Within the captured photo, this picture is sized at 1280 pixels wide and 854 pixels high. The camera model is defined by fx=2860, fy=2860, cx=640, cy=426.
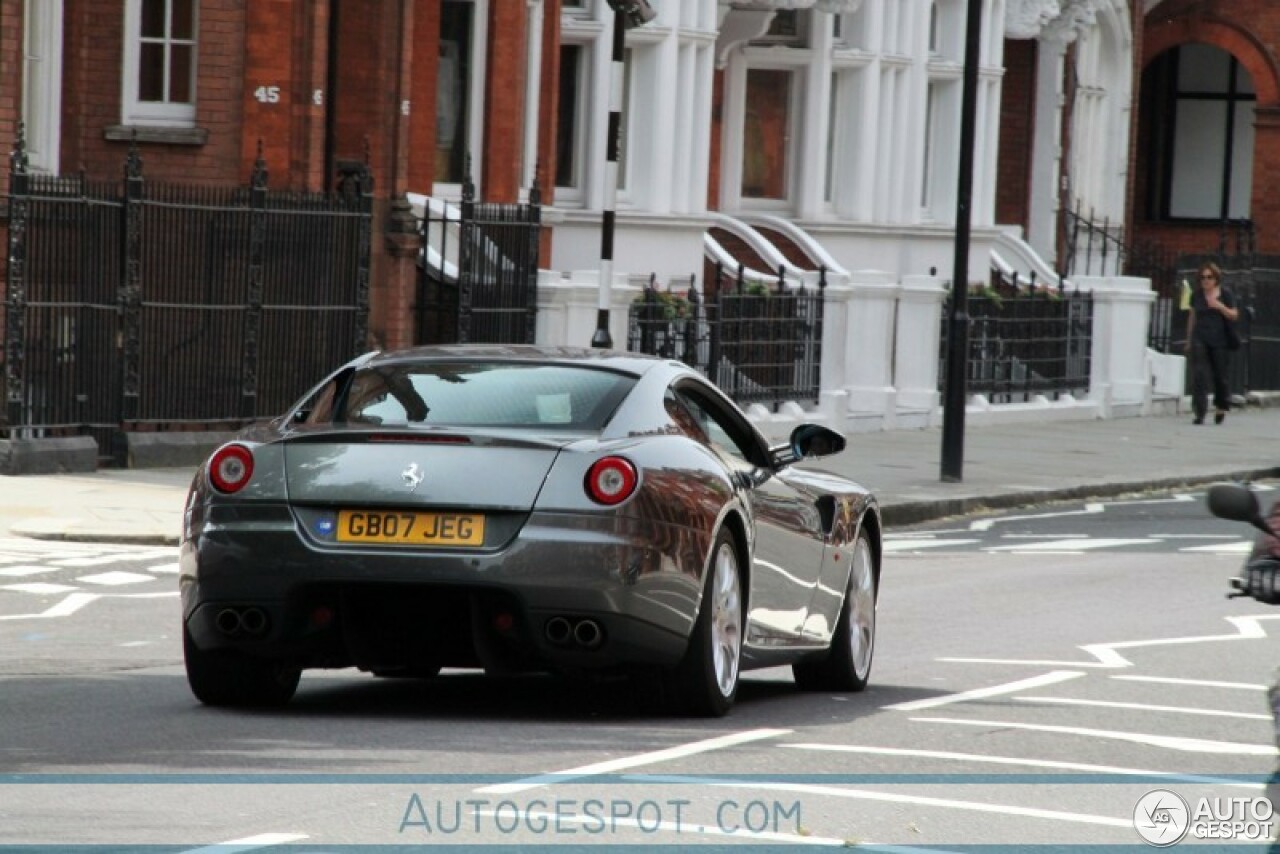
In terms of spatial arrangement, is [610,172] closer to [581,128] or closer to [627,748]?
[581,128]

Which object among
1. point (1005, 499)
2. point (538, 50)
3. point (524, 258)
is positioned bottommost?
point (1005, 499)

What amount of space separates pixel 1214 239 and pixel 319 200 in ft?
107

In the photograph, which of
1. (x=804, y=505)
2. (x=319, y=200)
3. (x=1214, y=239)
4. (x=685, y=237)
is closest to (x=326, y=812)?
(x=804, y=505)

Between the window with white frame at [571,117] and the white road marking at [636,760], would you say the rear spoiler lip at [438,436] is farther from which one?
the window with white frame at [571,117]

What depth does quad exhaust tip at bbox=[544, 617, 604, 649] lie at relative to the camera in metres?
9.42

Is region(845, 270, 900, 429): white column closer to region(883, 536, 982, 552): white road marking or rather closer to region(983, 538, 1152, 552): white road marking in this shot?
region(983, 538, 1152, 552): white road marking

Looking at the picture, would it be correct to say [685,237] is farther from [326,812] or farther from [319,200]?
[326,812]

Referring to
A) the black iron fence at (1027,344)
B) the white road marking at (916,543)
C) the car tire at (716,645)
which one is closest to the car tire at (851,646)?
the car tire at (716,645)

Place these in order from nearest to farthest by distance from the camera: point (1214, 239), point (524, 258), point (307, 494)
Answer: point (307, 494), point (524, 258), point (1214, 239)

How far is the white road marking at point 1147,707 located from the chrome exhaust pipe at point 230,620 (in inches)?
130

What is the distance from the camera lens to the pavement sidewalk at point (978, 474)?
17.8 meters

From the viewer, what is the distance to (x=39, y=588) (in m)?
14.7

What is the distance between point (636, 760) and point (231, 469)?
5.95ft

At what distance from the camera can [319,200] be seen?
23.2 m
